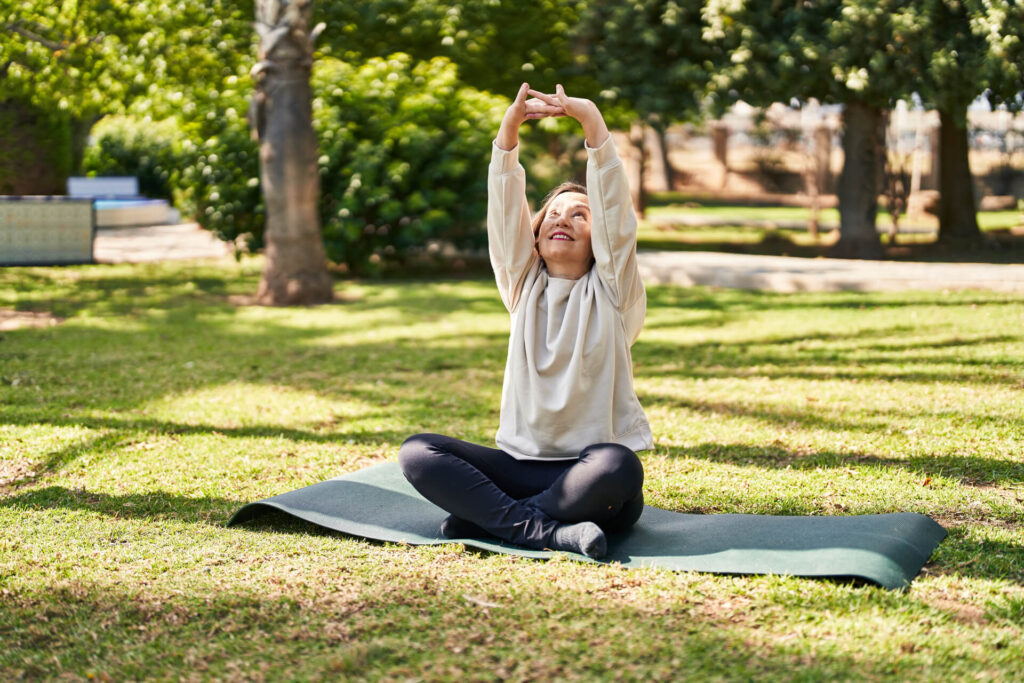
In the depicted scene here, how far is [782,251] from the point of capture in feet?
55.3

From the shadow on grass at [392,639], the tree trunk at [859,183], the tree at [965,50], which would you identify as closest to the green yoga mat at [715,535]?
the shadow on grass at [392,639]

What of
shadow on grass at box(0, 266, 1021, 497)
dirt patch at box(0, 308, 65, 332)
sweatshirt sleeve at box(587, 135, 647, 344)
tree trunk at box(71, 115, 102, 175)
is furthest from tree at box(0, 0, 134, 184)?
sweatshirt sleeve at box(587, 135, 647, 344)

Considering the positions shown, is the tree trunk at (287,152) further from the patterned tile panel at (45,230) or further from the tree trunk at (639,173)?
the tree trunk at (639,173)

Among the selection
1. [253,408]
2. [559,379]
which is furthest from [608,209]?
[253,408]

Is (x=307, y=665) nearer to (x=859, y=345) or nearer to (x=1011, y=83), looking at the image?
(x=859, y=345)

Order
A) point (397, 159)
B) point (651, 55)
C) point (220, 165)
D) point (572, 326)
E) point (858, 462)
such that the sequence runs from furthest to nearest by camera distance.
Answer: point (651, 55) → point (220, 165) → point (397, 159) → point (858, 462) → point (572, 326)

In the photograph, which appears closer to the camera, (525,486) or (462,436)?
(525,486)

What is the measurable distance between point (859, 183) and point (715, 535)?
1237 cm

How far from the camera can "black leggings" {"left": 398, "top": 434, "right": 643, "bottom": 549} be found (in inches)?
149

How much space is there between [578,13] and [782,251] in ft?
16.1

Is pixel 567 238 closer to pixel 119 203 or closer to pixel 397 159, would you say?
pixel 397 159

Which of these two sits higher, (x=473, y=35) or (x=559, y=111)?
(x=473, y=35)

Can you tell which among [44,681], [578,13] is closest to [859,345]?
[44,681]

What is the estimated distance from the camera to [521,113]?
3889mm
